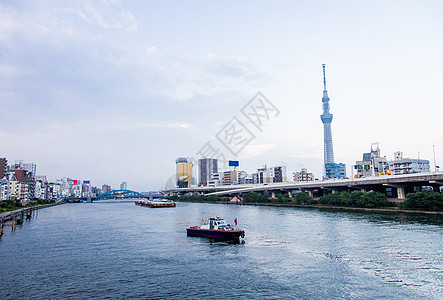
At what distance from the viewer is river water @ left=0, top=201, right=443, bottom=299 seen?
17.8m

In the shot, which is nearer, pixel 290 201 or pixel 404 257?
pixel 404 257

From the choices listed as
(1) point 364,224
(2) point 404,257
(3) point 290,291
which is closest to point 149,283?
(3) point 290,291

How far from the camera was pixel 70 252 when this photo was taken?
2864 centimetres

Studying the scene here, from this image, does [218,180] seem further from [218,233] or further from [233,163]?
[218,233]

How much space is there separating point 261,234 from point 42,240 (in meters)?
25.7

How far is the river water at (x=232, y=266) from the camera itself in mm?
17797

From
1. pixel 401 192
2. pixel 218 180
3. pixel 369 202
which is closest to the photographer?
pixel 369 202

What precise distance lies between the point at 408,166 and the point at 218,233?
98.7 meters

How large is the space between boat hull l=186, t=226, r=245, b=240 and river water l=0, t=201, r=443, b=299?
1158 millimetres

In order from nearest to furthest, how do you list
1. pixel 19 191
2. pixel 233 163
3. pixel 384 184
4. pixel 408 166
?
pixel 384 184, pixel 408 166, pixel 19 191, pixel 233 163

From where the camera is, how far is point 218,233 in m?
34.8

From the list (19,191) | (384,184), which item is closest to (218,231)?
(384,184)

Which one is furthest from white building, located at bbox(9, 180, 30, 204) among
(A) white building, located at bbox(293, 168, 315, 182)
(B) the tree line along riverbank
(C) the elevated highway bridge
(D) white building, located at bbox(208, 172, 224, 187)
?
(A) white building, located at bbox(293, 168, 315, 182)

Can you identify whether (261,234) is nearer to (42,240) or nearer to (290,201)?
(42,240)
